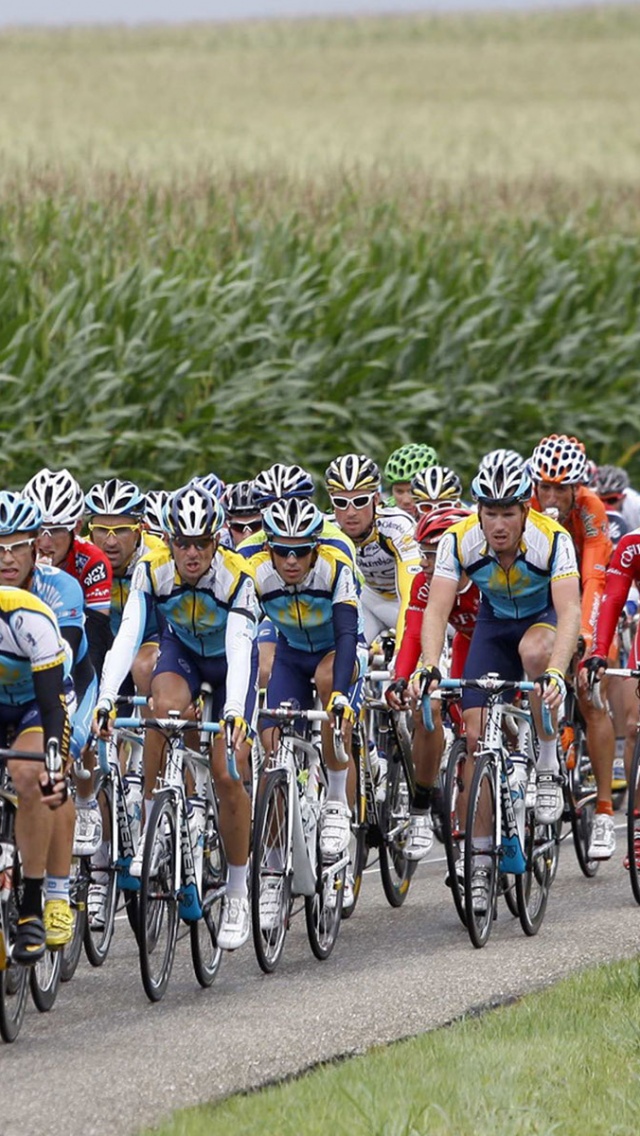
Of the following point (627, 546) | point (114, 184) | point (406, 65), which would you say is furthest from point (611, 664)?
point (406, 65)

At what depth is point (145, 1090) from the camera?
256 inches

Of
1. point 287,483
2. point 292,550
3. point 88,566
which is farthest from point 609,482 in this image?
point 88,566

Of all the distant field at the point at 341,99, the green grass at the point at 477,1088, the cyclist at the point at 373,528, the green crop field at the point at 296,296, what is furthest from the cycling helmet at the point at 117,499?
the distant field at the point at 341,99

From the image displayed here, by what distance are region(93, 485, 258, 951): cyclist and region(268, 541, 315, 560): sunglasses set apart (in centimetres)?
35

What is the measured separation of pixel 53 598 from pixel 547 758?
8.86 feet

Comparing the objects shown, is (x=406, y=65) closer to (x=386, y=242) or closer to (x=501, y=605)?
(x=386, y=242)

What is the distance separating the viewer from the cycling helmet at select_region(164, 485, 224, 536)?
8.44m

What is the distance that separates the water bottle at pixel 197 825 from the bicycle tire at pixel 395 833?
1.89m

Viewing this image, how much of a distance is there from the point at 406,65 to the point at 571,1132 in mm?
53570

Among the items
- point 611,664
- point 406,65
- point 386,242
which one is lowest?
point 611,664

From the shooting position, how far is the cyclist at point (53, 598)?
760 cm

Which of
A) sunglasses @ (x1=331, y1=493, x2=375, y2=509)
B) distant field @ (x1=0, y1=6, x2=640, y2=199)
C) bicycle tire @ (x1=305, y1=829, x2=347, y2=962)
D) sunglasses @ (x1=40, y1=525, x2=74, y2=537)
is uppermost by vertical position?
distant field @ (x1=0, y1=6, x2=640, y2=199)

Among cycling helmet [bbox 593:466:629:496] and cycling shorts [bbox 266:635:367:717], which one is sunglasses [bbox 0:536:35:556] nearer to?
cycling shorts [bbox 266:635:367:717]

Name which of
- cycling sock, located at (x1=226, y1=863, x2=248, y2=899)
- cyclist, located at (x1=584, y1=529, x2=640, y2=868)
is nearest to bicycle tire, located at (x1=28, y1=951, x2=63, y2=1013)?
cycling sock, located at (x1=226, y1=863, x2=248, y2=899)
